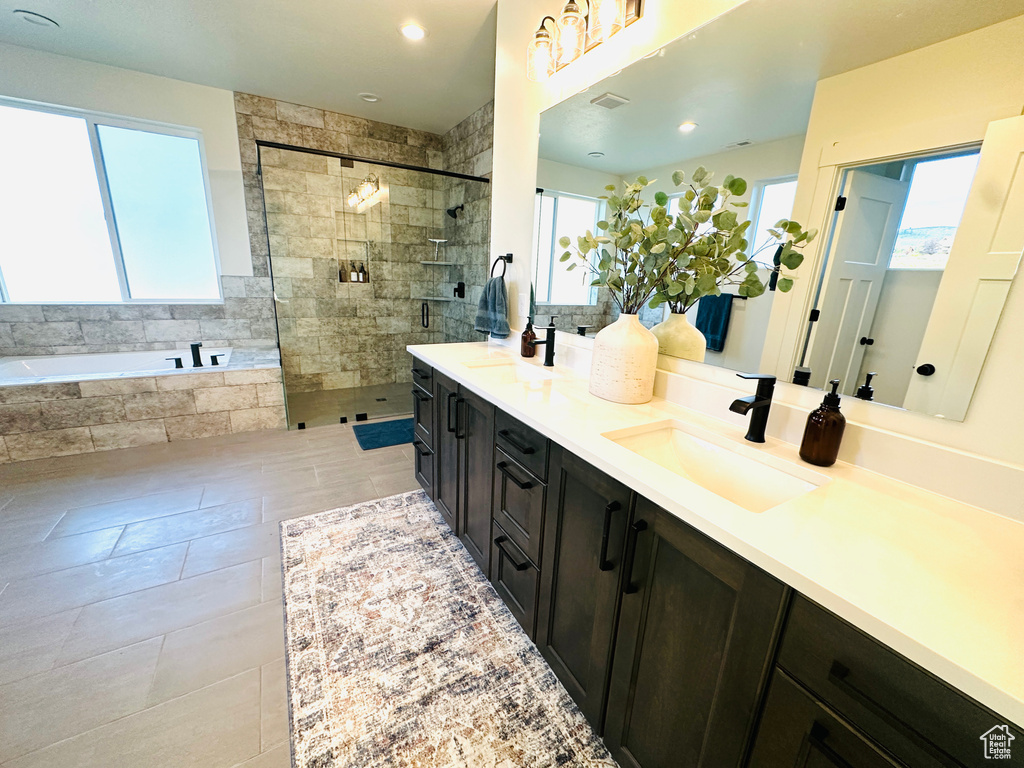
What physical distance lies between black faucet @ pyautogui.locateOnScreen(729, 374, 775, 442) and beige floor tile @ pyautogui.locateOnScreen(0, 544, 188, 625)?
7.64 feet

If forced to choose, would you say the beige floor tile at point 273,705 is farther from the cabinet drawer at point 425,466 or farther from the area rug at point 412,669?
the cabinet drawer at point 425,466

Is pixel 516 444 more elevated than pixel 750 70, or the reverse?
pixel 750 70

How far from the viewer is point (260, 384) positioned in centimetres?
321

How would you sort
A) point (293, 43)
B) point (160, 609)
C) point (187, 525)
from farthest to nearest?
point (293, 43)
point (187, 525)
point (160, 609)

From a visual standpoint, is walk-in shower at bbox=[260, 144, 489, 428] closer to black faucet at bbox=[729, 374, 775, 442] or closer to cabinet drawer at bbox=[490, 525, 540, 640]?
cabinet drawer at bbox=[490, 525, 540, 640]

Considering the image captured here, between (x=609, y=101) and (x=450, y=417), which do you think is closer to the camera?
(x=609, y=101)

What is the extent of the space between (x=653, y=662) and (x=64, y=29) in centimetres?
478

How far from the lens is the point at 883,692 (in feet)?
1.73

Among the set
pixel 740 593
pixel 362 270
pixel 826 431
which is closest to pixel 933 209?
pixel 826 431

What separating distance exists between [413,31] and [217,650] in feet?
11.1

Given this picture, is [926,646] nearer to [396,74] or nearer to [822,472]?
[822,472]

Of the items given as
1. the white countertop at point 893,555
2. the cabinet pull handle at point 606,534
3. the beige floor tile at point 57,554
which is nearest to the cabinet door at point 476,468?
the white countertop at point 893,555

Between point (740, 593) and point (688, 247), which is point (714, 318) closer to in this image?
point (688, 247)

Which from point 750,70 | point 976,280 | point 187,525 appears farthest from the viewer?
point 187,525
